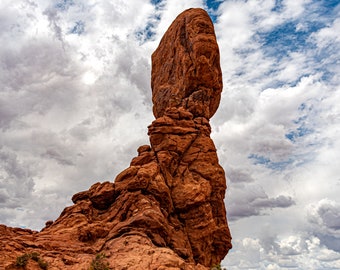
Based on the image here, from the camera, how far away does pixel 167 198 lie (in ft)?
157

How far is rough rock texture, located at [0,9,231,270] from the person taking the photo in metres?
33.5

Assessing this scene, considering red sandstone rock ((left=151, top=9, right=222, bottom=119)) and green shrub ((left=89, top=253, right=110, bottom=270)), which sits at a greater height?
red sandstone rock ((left=151, top=9, right=222, bottom=119))

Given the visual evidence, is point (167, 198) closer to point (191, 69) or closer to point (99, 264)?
point (99, 264)

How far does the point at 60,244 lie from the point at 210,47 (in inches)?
1629

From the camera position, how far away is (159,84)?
7125 cm

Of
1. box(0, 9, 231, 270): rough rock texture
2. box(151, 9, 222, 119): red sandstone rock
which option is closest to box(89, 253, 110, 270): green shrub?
box(0, 9, 231, 270): rough rock texture

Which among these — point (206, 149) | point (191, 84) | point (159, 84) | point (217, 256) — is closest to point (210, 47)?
point (191, 84)

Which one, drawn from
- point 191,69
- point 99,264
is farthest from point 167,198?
point 191,69

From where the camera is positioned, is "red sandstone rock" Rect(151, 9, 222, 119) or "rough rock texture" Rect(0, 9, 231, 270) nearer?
"rough rock texture" Rect(0, 9, 231, 270)

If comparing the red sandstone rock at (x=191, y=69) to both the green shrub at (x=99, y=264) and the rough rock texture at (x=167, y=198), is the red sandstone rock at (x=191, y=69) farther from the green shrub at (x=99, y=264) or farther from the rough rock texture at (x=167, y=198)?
the green shrub at (x=99, y=264)

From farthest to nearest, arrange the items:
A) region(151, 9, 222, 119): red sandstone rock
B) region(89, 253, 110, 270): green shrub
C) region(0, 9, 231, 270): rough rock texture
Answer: region(151, 9, 222, 119): red sandstone rock < region(0, 9, 231, 270): rough rock texture < region(89, 253, 110, 270): green shrub

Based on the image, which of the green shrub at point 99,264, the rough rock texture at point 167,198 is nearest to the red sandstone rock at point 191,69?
the rough rock texture at point 167,198

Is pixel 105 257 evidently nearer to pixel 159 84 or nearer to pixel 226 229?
pixel 226 229

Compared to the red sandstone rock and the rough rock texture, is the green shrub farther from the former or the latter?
the red sandstone rock
